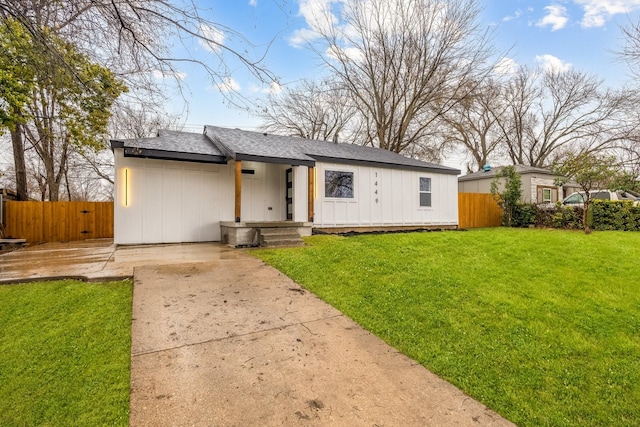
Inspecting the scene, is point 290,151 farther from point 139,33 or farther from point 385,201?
point 139,33

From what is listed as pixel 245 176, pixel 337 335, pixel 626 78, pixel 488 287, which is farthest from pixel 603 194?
pixel 337 335

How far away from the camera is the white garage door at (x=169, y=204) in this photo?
851 cm

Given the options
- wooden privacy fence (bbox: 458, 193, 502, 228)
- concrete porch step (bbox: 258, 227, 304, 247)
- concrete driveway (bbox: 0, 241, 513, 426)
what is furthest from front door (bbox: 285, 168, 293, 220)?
wooden privacy fence (bbox: 458, 193, 502, 228)

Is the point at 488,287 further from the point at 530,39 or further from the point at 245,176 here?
the point at 530,39

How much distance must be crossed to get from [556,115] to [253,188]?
80.3 feet

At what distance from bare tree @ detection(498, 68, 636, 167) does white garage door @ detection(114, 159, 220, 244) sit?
22.6 meters

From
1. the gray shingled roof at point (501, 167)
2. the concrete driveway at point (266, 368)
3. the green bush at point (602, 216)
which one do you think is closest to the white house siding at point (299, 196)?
the concrete driveway at point (266, 368)

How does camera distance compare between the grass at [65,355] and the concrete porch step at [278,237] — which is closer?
the grass at [65,355]

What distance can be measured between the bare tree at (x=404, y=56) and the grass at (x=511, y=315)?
11.9 meters

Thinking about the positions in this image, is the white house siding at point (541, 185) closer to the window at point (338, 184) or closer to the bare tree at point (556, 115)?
the bare tree at point (556, 115)

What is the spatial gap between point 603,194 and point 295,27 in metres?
18.1

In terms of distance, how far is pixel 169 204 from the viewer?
8.96m

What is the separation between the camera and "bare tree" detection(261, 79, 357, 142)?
19609mm

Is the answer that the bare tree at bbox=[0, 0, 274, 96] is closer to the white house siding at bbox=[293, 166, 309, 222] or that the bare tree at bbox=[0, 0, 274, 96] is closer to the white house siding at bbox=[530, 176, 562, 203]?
the white house siding at bbox=[293, 166, 309, 222]
